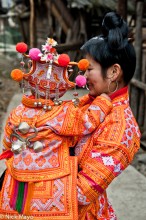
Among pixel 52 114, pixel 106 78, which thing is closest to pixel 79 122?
pixel 52 114

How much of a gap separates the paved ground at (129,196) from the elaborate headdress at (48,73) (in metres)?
2.17

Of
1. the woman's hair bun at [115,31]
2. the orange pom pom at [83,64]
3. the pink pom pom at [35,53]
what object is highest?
the woman's hair bun at [115,31]

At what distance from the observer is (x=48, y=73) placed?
5.68 ft

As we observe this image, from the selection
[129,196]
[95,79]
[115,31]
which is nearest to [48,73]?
[95,79]

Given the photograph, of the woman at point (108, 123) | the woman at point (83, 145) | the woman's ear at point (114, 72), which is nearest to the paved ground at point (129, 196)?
the woman at point (108, 123)

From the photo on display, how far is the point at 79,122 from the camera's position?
69.9 inches

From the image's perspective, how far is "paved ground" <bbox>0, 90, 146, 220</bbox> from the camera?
3.69 metres

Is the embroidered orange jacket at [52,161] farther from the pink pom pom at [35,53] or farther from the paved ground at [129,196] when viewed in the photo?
the paved ground at [129,196]

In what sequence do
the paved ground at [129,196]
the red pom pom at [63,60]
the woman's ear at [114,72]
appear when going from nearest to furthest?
the red pom pom at [63,60] < the woman's ear at [114,72] < the paved ground at [129,196]

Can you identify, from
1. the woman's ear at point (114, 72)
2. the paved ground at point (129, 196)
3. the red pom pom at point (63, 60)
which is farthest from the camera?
the paved ground at point (129, 196)

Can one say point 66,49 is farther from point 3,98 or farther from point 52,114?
point 52,114

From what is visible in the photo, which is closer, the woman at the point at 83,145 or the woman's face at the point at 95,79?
the woman at the point at 83,145

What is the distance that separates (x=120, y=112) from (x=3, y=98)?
799 centimetres

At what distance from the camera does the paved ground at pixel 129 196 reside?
3.69 metres
